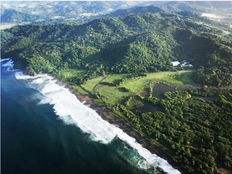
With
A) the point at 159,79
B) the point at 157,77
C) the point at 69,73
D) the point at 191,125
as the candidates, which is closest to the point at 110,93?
the point at 159,79

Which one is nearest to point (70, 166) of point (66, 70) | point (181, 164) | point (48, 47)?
point (181, 164)

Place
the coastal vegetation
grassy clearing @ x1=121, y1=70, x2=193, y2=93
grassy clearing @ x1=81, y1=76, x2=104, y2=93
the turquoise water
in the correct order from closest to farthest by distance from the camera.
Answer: the turquoise water
the coastal vegetation
grassy clearing @ x1=121, y1=70, x2=193, y2=93
grassy clearing @ x1=81, y1=76, x2=104, y2=93

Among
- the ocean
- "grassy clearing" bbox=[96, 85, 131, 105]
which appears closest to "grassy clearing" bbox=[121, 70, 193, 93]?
"grassy clearing" bbox=[96, 85, 131, 105]

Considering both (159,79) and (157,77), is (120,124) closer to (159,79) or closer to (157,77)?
(159,79)

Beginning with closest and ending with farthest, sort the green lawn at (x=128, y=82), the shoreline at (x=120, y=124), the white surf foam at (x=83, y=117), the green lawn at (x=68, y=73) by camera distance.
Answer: the shoreline at (x=120, y=124), the white surf foam at (x=83, y=117), the green lawn at (x=128, y=82), the green lawn at (x=68, y=73)

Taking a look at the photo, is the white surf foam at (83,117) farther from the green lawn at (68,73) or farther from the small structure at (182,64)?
the small structure at (182,64)

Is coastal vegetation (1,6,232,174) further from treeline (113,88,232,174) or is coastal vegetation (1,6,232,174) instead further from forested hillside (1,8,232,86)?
treeline (113,88,232,174)

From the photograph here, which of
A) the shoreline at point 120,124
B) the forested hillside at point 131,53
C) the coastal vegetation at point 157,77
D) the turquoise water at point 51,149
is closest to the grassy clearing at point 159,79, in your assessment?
the coastal vegetation at point 157,77
